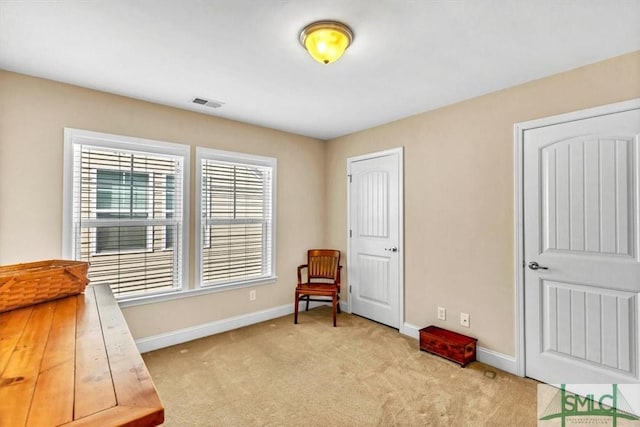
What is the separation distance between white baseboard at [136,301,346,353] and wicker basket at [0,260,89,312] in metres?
1.48

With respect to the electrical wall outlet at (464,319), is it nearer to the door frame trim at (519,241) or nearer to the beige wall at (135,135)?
the door frame trim at (519,241)

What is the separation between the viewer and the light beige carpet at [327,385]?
210 centimetres

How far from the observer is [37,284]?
157 cm

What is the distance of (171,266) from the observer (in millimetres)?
3264

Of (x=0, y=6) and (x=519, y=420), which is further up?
(x=0, y=6)

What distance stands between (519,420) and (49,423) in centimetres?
248

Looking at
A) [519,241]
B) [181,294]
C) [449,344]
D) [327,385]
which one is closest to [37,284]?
[181,294]

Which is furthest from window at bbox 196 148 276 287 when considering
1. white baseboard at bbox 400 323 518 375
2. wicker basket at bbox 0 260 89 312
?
white baseboard at bbox 400 323 518 375

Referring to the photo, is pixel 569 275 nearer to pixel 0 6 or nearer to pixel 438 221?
pixel 438 221

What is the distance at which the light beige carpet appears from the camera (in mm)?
2096

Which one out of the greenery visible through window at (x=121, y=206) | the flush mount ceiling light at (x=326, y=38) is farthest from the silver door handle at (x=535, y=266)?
the greenery visible through window at (x=121, y=206)

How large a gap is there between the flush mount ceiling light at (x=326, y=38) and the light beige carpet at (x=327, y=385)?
231 centimetres

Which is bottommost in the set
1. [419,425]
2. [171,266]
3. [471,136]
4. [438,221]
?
[419,425]

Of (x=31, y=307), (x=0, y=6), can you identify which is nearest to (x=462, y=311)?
(x=31, y=307)
